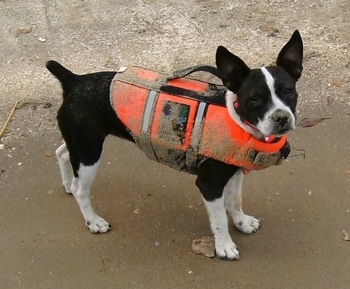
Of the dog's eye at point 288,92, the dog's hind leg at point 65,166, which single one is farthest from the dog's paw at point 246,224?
the dog's hind leg at point 65,166

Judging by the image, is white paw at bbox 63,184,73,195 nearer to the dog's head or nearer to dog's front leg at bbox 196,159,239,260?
dog's front leg at bbox 196,159,239,260

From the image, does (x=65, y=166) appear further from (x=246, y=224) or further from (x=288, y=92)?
(x=288, y=92)

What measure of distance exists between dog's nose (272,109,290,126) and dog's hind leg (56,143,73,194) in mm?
1565

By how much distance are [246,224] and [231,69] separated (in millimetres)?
1153

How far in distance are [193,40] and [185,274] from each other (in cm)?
273

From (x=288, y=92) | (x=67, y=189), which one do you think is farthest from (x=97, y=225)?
(x=288, y=92)

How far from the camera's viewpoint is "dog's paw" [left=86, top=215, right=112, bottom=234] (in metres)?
4.19

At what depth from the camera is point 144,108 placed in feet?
12.0

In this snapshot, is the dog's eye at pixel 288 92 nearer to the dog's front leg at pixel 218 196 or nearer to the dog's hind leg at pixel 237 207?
the dog's front leg at pixel 218 196

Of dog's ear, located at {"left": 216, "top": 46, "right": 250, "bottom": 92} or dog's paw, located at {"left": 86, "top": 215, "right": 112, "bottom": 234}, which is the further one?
dog's paw, located at {"left": 86, "top": 215, "right": 112, "bottom": 234}

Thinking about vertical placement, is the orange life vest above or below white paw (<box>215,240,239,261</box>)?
above

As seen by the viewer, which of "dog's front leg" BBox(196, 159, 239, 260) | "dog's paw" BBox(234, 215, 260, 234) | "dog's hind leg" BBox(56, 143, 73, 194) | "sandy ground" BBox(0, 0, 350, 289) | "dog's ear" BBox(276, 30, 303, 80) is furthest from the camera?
"dog's hind leg" BBox(56, 143, 73, 194)

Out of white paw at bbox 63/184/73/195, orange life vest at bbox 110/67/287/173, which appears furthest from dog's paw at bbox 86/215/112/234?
orange life vest at bbox 110/67/287/173

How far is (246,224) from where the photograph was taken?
4.11 m
